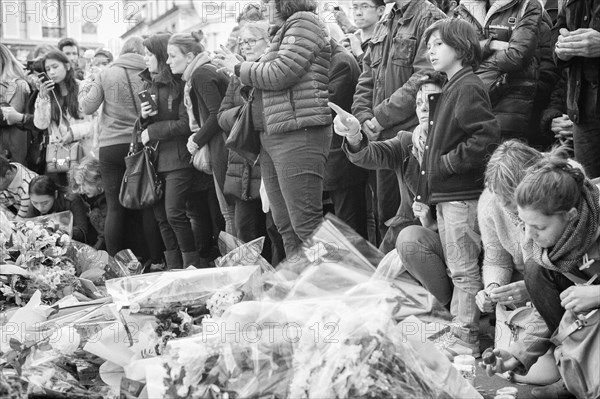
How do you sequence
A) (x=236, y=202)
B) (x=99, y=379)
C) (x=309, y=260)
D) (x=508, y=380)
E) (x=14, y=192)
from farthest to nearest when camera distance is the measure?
(x=14, y=192), (x=236, y=202), (x=508, y=380), (x=99, y=379), (x=309, y=260)

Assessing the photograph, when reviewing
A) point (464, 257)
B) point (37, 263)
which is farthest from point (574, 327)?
point (37, 263)

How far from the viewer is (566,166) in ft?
11.5

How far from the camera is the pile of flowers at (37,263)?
14.9ft

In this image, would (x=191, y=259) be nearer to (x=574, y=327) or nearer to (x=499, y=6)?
(x=499, y=6)

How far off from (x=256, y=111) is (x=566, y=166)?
2.38m

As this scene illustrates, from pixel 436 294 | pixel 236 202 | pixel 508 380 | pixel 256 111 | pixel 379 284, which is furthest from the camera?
pixel 236 202

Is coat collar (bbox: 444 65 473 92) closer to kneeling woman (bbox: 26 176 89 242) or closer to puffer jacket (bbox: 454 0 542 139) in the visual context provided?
puffer jacket (bbox: 454 0 542 139)

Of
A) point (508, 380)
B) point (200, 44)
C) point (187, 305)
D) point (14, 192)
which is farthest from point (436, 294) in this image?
point (14, 192)

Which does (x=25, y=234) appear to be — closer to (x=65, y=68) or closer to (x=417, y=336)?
(x=417, y=336)

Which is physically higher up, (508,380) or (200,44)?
(200,44)

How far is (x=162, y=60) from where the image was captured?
21.6 feet

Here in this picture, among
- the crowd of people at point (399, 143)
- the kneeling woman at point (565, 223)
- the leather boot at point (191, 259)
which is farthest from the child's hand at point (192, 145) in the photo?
the kneeling woman at point (565, 223)

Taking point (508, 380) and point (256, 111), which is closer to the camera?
point (508, 380)

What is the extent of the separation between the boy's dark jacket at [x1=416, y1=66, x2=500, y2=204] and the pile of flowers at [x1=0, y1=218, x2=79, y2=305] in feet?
6.68
